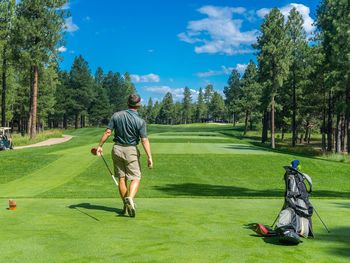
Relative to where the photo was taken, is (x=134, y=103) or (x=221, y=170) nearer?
(x=134, y=103)

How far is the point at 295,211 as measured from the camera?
22.4 ft

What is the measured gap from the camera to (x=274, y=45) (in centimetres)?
5412

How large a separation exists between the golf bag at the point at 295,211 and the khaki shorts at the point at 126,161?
3.12m

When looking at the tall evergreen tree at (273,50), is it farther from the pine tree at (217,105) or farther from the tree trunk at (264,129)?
the pine tree at (217,105)

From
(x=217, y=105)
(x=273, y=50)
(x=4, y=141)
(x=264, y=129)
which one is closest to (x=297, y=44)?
(x=273, y=50)

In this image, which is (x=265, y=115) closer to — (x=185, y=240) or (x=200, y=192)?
(x=200, y=192)

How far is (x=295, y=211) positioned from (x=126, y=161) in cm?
351

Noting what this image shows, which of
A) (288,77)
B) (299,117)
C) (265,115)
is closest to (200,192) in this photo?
(288,77)

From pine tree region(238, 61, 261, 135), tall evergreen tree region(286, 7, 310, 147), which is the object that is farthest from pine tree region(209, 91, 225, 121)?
tall evergreen tree region(286, 7, 310, 147)

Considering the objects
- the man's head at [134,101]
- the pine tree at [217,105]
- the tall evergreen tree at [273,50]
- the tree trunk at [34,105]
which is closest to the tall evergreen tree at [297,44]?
the tall evergreen tree at [273,50]

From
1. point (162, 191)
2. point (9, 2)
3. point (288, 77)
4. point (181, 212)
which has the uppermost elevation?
point (9, 2)

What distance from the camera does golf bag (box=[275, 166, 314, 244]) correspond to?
650 centimetres

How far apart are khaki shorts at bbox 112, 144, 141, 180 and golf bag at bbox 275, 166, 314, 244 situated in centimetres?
312

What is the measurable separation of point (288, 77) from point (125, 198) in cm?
5464
